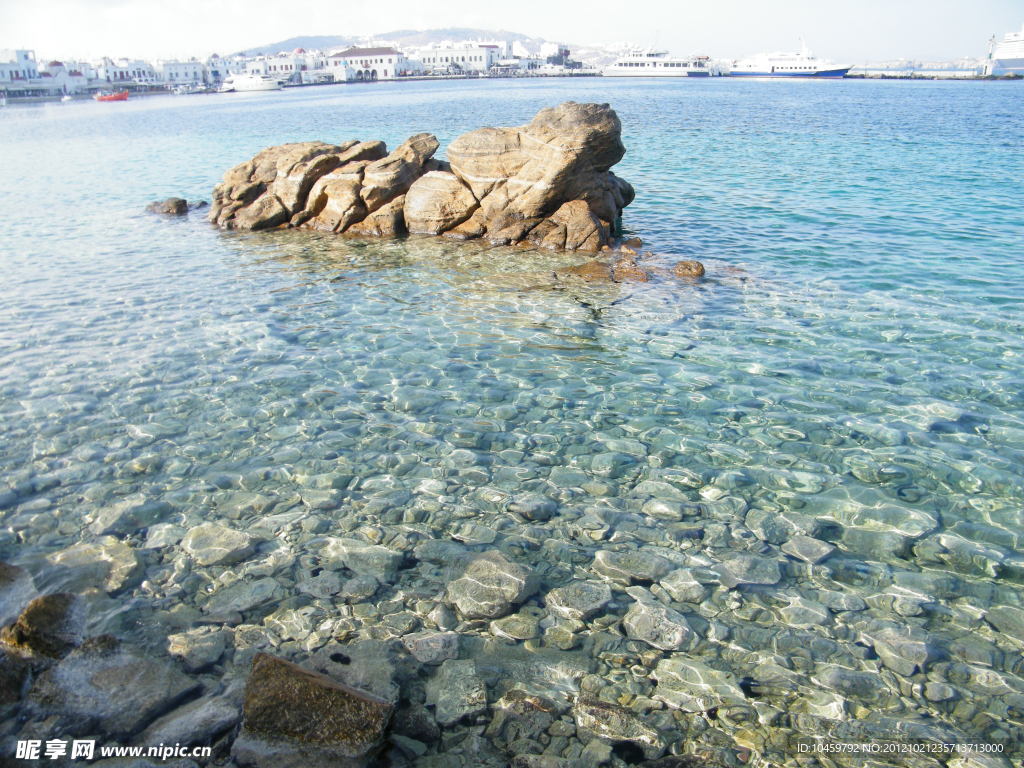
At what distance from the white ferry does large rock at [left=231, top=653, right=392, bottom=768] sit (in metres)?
207

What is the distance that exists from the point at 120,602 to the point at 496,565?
3.65m

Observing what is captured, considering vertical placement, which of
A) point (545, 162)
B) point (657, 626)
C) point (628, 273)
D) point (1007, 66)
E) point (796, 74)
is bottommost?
point (657, 626)

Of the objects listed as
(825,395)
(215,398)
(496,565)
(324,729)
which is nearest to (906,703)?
(496,565)

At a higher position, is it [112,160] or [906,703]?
[112,160]

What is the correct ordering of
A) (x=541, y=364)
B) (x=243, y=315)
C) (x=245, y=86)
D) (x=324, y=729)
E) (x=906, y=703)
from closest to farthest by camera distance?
(x=324, y=729) → (x=906, y=703) → (x=541, y=364) → (x=243, y=315) → (x=245, y=86)

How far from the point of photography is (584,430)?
9.45 meters

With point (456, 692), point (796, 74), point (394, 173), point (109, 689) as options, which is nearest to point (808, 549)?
point (456, 692)

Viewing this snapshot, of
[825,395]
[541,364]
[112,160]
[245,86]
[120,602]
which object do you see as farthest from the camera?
[245,86]

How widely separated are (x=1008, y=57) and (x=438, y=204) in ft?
681

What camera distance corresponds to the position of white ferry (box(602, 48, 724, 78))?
18688 centimetres

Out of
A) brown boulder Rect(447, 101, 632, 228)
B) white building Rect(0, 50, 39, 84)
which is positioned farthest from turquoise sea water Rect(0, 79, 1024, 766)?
white building Rect(0, 50, 39, 84)

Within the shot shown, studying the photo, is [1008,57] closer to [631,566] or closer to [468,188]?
[468,188]

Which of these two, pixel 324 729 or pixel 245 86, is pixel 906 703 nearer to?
pixel 324 729

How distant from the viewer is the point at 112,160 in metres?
43.8
